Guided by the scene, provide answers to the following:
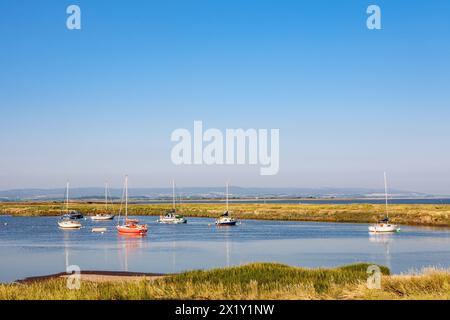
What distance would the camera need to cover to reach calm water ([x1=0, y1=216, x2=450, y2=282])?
48719mm

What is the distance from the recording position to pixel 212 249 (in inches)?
2437

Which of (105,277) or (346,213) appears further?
(346,213)

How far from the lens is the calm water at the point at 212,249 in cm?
4872

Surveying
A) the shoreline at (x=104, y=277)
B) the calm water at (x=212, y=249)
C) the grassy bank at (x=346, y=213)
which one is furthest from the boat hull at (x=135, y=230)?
the grassy bank at (x=346, y=213)

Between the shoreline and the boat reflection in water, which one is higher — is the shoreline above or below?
above

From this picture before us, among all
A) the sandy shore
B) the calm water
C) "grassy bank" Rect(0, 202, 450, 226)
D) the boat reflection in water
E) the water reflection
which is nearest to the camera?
the sandy shore

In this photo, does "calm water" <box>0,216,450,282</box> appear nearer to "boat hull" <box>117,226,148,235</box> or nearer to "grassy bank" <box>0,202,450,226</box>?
"boat hull" <box>117,226,148,235</box>

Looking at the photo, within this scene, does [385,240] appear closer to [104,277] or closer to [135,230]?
[135,230]

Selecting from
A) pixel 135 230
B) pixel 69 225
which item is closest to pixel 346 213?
pixel 135 230

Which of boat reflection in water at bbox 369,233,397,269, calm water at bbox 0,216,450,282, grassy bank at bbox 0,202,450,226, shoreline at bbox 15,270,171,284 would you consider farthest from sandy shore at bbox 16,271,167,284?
grassy bank at bbox 0,202,450,226

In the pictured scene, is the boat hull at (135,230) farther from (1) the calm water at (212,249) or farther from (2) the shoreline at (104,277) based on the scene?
(2) the shoreline at (104,277)
